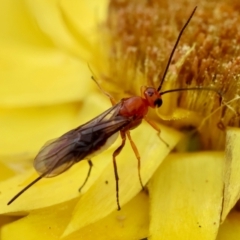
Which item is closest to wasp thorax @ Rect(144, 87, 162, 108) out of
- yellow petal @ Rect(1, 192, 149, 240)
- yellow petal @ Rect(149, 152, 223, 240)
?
yellow petal @ Rect(149, 152, 223, 240)

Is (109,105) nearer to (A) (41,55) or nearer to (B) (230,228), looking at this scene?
(A) (41,55)

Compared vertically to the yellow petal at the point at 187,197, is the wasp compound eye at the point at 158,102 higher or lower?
higher

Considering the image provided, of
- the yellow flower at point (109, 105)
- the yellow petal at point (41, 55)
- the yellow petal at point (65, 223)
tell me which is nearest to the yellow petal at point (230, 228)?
the yellow flower at point (109, 105)

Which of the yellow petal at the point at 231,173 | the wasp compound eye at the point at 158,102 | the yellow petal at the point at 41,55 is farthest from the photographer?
the yellow petal at the point at 41,55

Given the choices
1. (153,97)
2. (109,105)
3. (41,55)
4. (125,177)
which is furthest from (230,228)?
(41,55)

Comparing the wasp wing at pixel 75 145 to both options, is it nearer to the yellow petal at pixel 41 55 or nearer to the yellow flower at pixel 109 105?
the yellow flower at pixel 109 105
